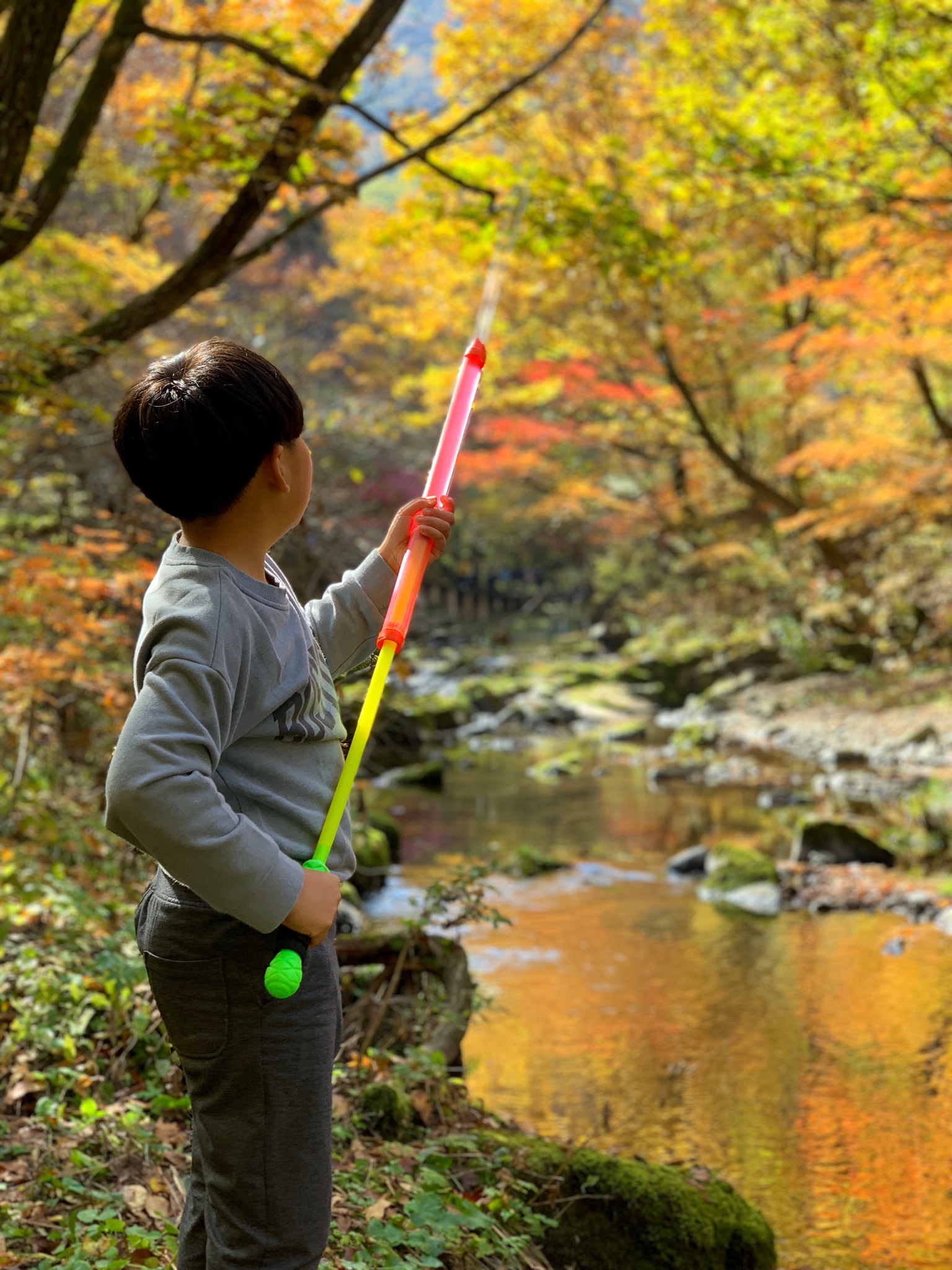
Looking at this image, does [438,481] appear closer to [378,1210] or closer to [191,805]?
[191,805]

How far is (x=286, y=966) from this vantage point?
155 centimetres

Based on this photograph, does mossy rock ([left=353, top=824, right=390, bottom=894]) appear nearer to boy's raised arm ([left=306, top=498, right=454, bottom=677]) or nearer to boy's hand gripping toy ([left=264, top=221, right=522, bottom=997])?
boy's raised arm ([left=306, top=498, right=454, bottom=677])

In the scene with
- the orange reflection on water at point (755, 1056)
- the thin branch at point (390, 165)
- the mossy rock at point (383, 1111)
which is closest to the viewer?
the mossy rock at point (383, 1111)

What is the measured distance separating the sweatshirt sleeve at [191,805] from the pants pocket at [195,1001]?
0.16 metres

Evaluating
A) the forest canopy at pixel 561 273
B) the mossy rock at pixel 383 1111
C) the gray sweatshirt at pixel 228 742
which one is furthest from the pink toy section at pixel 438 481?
the mossy rock at pixel 383 1111

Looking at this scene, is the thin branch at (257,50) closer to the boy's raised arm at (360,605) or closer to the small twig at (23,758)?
the boy's raised arm at (360,605)

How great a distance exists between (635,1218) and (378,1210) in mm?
795

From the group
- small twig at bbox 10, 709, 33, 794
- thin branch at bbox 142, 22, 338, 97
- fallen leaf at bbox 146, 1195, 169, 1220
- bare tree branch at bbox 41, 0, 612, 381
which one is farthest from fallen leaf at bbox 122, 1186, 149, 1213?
thin branch at bbox 142, 22, 338, 97

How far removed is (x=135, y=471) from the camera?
1687mm

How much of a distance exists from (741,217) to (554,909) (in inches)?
290

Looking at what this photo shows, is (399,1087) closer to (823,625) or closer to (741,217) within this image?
(741,217)

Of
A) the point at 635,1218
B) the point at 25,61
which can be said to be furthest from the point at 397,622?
the point at 25,61

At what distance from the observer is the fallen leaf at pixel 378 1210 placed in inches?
97.6

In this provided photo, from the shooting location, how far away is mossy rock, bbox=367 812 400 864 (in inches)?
348
